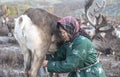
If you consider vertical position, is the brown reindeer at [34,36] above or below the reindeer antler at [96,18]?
above

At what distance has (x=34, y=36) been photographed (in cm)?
636

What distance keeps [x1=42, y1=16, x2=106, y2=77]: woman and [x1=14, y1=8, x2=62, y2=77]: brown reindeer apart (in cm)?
172

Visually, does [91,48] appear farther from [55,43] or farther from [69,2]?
[69,2]

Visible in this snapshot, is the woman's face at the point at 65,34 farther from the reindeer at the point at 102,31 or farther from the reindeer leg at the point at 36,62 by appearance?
the reindeer at the point at 102,31

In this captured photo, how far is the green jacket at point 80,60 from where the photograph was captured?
446 cm

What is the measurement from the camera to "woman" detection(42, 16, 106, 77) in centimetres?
447

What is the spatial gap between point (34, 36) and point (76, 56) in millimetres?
2009

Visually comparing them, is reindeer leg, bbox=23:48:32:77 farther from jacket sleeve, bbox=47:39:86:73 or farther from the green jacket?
jacket sleeve, bbox=47:39:86:73

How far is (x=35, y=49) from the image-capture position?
6.36 meters

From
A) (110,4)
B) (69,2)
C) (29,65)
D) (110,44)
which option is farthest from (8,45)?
(69,2)

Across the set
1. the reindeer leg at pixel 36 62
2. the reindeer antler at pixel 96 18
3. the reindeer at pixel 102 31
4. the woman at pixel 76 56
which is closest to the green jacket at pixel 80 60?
the woman at pixel 76 56

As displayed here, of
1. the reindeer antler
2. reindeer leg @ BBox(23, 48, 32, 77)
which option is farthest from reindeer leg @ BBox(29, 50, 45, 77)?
the reindeer antler

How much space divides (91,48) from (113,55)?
257 inches

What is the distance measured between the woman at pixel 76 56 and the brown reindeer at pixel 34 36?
5.65ft
